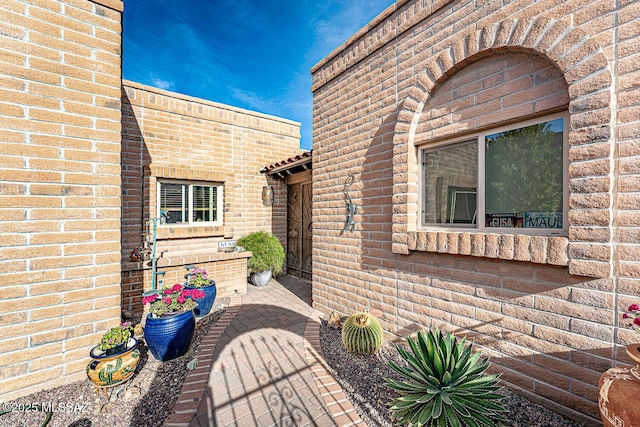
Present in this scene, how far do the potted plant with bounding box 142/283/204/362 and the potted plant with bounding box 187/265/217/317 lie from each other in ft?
3.09

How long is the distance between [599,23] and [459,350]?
8.81 ft

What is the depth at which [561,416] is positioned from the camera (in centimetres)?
190

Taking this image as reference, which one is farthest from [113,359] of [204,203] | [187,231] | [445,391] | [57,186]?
[204,203]

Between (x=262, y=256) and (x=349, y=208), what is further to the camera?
(x=262, y=256)

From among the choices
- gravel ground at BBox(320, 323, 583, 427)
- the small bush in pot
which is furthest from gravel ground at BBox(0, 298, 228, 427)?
gravel ground at BBox(320, 323, 583, 427)

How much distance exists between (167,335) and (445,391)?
2.79 m

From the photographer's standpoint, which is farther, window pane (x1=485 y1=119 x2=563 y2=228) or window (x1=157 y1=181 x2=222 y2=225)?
window (x1=157 y1=181 x2=222 y2=225)

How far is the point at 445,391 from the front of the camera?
5.96 ft

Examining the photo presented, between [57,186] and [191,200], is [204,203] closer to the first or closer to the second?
[191,200]

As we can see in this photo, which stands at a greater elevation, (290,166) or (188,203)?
(290,166)

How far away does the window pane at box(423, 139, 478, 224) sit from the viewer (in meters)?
2.58

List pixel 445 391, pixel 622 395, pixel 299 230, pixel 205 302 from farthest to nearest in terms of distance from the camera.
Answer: pixel 299 230 < pixel 205 302 < pixel 445 391 < pixel 622 395

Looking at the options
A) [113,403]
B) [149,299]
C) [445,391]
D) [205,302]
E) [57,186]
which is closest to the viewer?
[445,391]

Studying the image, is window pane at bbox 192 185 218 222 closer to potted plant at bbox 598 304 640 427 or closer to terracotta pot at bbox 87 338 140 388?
terracotta pot at bbox 87 338 140 388
